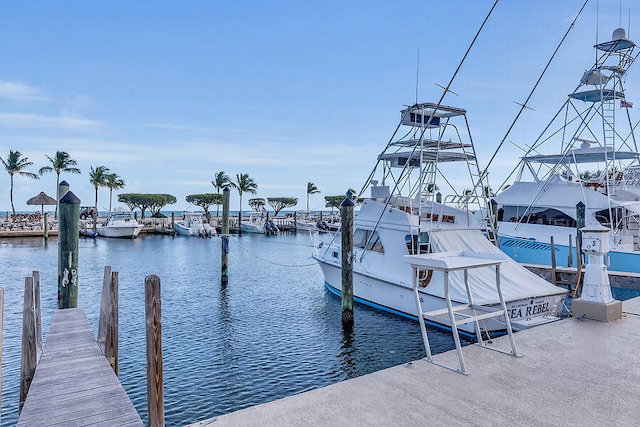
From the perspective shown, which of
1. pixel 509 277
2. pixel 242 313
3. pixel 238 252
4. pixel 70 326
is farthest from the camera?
pixel 238 252

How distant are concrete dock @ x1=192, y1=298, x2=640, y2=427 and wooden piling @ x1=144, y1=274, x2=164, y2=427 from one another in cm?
106

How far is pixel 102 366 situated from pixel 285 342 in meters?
5.62

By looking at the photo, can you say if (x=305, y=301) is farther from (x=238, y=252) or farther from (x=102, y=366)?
(x=238, y=252)

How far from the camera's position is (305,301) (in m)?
16.5

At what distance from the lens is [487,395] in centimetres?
462

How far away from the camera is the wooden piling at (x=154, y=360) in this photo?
476 cm

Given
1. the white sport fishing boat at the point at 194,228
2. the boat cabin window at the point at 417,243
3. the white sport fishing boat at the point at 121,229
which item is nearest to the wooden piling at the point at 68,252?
the boat cabin window at the point at 417,243

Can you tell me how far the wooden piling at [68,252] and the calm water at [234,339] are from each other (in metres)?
1.87

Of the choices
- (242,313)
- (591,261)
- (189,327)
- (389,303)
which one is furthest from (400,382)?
(242,313)

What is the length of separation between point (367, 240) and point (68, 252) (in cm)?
864

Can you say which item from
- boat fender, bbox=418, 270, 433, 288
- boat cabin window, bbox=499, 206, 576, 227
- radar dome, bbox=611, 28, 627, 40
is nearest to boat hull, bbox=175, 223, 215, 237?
boat cabin window, bbox=499, 206, 576, 227

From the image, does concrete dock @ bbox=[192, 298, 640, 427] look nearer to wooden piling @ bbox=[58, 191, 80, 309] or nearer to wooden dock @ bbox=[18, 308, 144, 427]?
wooden dock @ bbox=[18, 308, 144, 427]

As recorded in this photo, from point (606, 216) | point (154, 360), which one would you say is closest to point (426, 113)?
point (606, 216)

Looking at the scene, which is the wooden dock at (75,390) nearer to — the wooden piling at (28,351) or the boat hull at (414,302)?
the wooden piling at (28,351)
